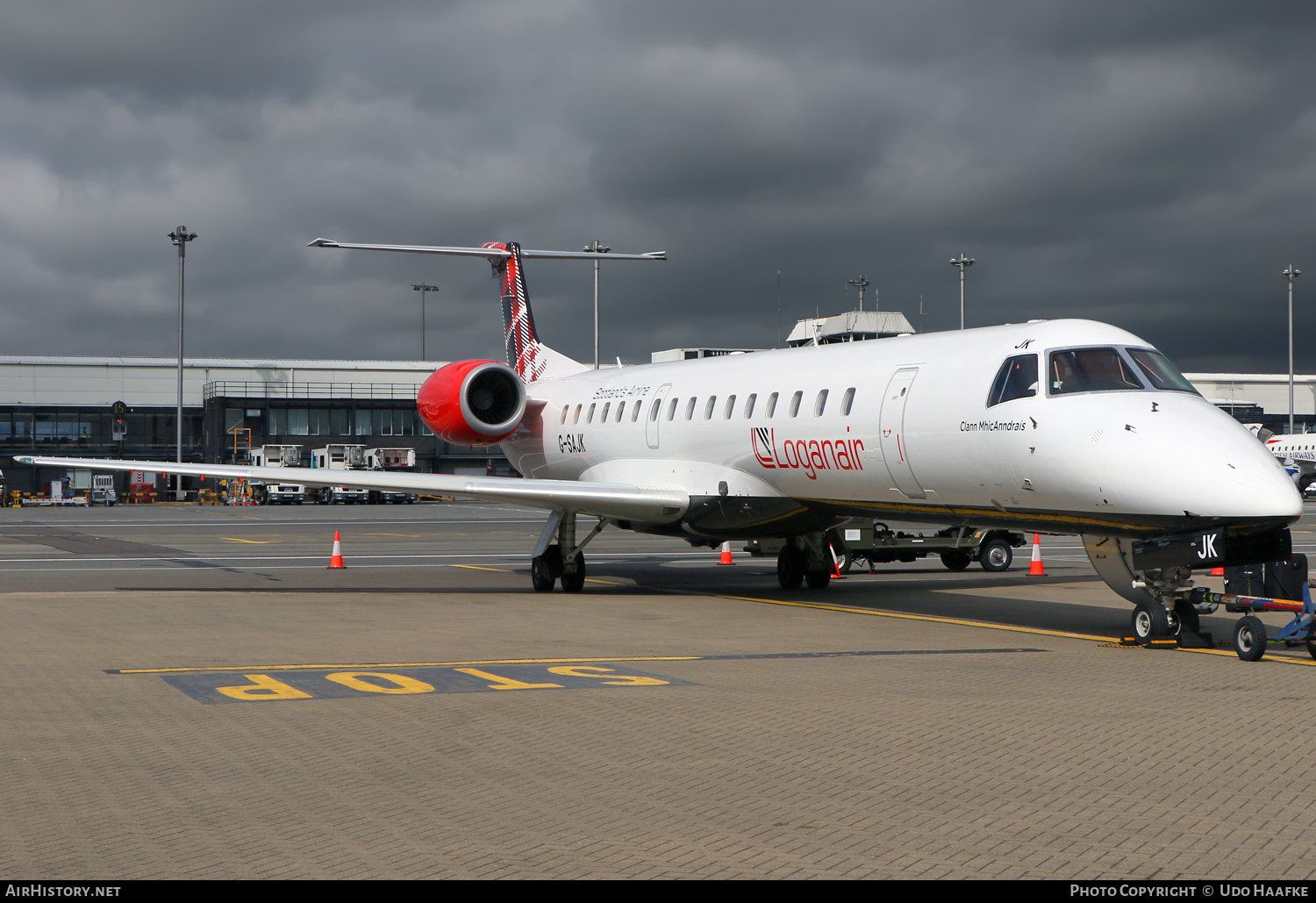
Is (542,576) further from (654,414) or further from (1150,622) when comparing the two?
(1150,622)

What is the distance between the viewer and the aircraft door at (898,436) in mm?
15703

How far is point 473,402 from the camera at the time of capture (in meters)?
23.8

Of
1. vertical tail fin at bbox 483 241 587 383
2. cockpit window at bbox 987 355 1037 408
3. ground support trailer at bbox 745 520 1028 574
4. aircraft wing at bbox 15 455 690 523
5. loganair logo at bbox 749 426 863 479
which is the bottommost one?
ground support trailer at bbox 745 520 1028 574

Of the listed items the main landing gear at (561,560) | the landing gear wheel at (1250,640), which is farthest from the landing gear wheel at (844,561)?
the landing gear wheel at (1250,640)

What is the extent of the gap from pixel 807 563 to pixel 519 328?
1005 cm

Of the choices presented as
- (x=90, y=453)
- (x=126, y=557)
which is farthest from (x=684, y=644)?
(x=90, y=453)

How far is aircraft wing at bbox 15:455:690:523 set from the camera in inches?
762

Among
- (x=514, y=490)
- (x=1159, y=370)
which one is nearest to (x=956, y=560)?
(x=514, y=490)

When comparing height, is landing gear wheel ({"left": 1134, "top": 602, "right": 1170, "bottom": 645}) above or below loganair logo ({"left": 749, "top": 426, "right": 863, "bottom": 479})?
below

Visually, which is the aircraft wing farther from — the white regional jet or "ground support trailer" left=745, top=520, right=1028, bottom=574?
"ground support trailer" left=745, top=520, right=1028, bottom=574

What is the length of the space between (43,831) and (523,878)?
8.21 feet

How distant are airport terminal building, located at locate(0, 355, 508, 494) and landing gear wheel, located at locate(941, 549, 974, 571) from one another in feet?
232

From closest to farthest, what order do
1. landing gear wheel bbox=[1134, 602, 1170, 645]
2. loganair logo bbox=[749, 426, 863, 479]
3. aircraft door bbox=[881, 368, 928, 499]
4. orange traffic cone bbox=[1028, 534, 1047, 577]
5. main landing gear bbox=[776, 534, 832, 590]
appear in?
landing gear wheel bbox=[1134, 602, 1170, 645]
aircraft door bbox=[881, 368, 928, 499]
loganair logo bbox=[749, 426, 863, 479]
main landing gear bbox=[776, 534, 832, 590]
orange traffic cone bbox=[1028, 534, 1047, 577]

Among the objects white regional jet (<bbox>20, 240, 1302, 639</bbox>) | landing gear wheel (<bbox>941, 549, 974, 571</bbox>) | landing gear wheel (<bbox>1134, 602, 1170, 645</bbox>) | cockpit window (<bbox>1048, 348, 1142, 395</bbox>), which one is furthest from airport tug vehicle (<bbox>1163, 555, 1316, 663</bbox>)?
landing gear wheel (<bbox>941, 549, 974, 571</bbox>)
